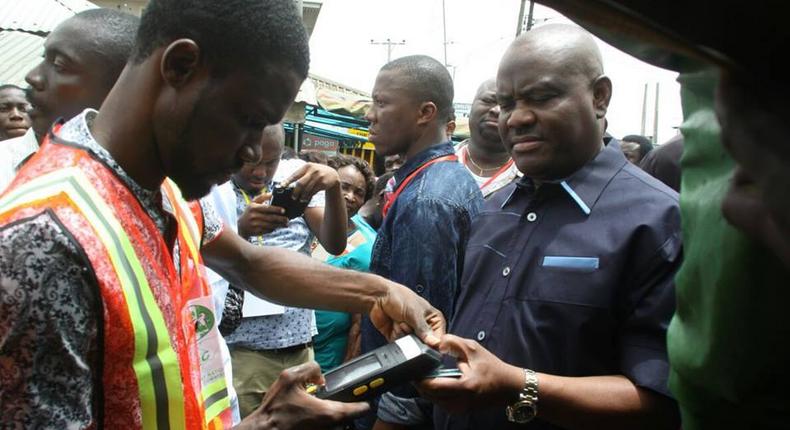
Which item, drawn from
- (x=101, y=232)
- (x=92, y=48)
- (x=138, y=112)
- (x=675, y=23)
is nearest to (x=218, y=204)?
(x=92, y=48)

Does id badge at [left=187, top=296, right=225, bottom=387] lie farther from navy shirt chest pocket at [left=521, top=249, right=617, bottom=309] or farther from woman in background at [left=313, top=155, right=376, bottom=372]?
woman in background at [left=313, top=155, right=376, bottom=372]

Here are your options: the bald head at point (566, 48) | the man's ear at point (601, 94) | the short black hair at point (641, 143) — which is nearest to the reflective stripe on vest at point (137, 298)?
the bald head at point (566, 48)

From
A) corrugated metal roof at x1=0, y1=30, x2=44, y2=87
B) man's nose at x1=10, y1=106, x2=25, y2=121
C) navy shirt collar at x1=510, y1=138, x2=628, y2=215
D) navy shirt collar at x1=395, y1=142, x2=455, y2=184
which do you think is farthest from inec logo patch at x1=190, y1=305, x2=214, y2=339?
corrugated metal roof at x1=0, y1=30, x2=44, y2=87

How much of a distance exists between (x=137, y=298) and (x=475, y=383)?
2.89 ft

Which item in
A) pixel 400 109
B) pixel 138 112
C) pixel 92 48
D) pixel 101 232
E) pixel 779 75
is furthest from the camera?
pixel 400 109

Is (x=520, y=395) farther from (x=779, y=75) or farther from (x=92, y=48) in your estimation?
(x=92, y=48)

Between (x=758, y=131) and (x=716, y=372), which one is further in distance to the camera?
(x=716, y=372)

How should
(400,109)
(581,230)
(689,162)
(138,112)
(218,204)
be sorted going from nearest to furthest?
(689,162)
(138,112)
(581,230)
(218,204)
(400,109)

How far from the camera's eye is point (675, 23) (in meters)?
0.49

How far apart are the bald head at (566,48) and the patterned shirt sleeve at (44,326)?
5.11 feet

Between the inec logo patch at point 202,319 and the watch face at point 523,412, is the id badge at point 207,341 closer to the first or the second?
the inec logo patch at point 202,319

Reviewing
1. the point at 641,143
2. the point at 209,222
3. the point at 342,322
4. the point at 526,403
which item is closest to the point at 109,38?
the point at 209,222

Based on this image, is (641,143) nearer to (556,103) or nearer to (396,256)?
(396,256)

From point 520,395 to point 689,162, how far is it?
1136mm
